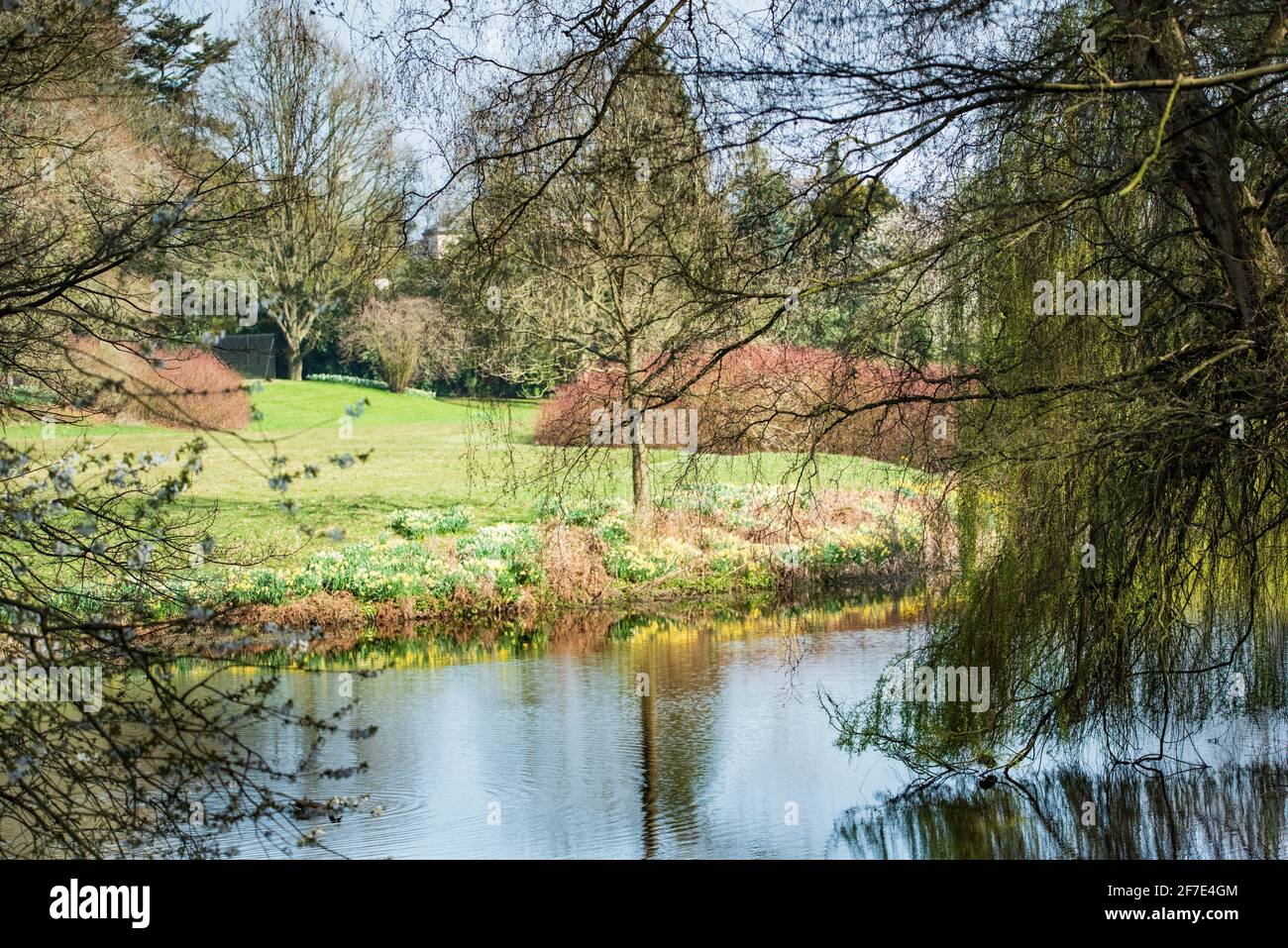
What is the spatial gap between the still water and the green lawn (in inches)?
82.9

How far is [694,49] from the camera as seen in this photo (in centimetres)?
619

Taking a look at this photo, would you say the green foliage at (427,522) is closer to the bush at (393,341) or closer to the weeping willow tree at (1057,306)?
the weeping willow tree at (1057,306)

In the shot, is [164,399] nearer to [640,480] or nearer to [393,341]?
[640,480]

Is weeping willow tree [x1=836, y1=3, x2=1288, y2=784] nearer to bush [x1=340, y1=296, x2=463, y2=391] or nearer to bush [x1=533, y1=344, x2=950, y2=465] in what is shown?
bush [x1=533, y1=344, x2=950, y2=465]

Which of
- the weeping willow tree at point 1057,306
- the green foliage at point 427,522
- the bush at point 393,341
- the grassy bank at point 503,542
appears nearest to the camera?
the weeping willow tree at point 1057,306

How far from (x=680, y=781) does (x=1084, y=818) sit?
2.19m

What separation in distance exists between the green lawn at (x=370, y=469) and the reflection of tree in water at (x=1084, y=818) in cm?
453

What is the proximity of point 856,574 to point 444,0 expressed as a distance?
28.8ft

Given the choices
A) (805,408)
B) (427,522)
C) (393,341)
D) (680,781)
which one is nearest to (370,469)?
(427,522)

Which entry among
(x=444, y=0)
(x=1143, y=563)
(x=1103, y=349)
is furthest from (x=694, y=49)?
(x=1143, y=563)

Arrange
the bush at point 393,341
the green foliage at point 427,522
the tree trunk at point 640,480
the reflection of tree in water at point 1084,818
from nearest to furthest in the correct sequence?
the reflection of tree in water at point 1084,818 < the tree trunk at point 640,480 < the green foliage at point 427,522 < the bush at point 393,341

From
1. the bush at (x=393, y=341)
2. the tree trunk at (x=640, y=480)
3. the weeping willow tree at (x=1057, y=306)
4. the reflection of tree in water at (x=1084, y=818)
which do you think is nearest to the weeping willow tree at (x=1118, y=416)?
the weeping willow tree at (x=1057, y=306)

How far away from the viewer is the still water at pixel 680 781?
21.2ft
